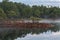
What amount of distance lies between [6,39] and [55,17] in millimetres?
19599

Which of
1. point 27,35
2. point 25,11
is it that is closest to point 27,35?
point 27,35

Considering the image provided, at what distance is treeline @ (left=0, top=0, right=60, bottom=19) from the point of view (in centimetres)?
2788

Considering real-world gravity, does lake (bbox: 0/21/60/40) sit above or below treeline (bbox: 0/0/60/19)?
→ above

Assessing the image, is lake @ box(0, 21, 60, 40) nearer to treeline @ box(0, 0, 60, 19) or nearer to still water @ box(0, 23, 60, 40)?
still water @ box(0, 23, 60, 40)

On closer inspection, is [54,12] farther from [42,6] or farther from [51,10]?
[42,6]

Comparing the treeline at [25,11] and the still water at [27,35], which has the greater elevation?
the still water at [27,35]

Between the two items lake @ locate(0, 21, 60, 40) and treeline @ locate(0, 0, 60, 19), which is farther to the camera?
treeline @ locate(0, 0, 60, 19)

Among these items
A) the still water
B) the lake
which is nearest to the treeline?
the lake

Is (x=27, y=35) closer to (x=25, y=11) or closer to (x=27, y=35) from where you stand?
(x=27, y=35)

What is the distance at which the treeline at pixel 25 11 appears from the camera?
27.9 meters

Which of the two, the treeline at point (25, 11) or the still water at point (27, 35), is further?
the treeline at point (25, 11)

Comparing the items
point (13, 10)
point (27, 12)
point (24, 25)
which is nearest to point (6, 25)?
point (24, 25)

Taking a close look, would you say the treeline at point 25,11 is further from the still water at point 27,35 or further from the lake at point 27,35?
the still water at point 27,35

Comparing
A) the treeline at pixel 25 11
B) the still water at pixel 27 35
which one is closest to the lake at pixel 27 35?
the still water at pixel 27 35
